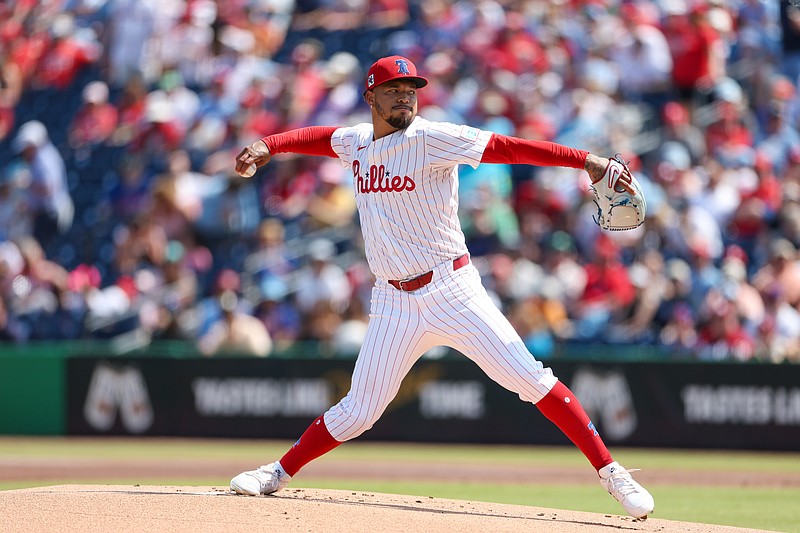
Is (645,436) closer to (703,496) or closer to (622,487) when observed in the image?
(703,496)

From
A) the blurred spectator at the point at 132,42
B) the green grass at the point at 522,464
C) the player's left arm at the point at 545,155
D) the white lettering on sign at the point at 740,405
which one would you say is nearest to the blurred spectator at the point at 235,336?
the green grass at the point at 522,464

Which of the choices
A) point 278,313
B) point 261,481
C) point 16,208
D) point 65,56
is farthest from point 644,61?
point 261,481

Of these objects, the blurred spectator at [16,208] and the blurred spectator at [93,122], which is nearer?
the blurred spectator at [16,208]

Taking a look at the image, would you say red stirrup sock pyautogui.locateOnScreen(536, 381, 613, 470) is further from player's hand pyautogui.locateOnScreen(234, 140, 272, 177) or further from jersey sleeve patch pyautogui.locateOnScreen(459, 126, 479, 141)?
player's hand pyautogui.locateOnScreen(234, 140, 272, 177)

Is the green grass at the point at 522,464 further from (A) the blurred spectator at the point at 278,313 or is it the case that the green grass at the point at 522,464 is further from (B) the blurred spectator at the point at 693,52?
(B) the blurred spectator at the point at 693,52

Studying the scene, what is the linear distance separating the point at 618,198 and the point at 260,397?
755cm

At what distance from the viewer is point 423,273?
5957mm

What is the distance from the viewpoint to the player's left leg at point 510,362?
589 centimetres

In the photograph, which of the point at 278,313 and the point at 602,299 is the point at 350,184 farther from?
the point at 602,299

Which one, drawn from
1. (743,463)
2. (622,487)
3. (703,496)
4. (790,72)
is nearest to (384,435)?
(743,463)

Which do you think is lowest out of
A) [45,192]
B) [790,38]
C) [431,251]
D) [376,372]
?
[376,372]

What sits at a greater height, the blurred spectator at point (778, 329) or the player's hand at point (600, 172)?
the player's hand at point (600, 172)

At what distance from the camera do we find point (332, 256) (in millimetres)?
13516

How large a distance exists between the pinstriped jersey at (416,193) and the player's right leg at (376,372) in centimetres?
16
